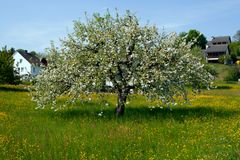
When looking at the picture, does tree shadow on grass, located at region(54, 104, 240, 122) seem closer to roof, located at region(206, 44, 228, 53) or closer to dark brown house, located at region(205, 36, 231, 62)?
dark brown house, located at region(205, 36, 231, 62)

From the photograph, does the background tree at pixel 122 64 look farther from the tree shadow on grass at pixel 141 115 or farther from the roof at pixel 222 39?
the roof at pixel 222 39

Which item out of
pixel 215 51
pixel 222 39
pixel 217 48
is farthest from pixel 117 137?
pixel 222 39

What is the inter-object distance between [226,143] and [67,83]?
11.6 meters

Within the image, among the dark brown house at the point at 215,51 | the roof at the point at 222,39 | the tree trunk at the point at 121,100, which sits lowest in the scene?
the tree trunk at the point at 121,100

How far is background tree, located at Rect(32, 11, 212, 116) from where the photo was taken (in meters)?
22.3

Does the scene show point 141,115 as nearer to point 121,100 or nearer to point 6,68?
point 121,100

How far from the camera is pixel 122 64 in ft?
75.3

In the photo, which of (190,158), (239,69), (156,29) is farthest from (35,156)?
(239,69)

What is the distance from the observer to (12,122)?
20.5 m

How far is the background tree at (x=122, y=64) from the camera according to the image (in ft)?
73.0

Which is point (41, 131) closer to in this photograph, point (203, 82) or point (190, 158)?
point (190, 158)

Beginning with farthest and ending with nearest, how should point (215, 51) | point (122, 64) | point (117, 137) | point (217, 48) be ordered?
point (217, 48) → point (215, 51) → point (122, 64) → point (117, 137)

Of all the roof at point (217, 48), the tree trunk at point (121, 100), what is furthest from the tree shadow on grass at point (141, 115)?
the roof at point (217, 48)

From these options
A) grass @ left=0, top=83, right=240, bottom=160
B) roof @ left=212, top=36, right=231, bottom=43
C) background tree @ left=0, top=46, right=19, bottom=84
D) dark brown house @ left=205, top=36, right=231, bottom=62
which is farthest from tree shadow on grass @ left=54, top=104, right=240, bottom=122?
roof @ left=212, top=36, right=231, bottom=43
